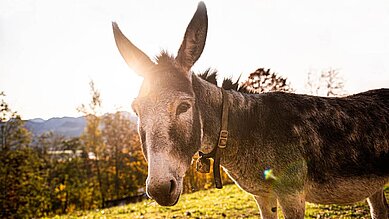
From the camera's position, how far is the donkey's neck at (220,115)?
→ 3156 millimetres

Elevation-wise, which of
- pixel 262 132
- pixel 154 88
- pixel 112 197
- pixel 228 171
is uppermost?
pixel 154 88

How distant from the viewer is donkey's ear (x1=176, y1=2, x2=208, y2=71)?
282 centimetres

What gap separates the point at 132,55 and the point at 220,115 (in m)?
1.14

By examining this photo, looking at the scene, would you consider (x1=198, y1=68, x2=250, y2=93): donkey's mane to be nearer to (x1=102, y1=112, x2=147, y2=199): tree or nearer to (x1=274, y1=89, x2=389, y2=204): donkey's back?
(x1=274, y1=89, x2=389, y2=204): donkey's back

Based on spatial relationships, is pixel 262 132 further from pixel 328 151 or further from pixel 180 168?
pixel 180 168

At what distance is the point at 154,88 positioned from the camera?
283cm

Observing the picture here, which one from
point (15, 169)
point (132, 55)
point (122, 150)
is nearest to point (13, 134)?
point (15, 169)

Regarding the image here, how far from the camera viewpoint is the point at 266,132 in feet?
10.9

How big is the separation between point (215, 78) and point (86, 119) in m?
29.3

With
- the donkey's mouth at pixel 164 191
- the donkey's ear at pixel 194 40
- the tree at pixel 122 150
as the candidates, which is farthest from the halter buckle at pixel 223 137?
the tree at pixel 122 150

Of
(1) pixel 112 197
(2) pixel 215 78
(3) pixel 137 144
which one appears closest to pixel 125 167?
(1) pixel 112 197

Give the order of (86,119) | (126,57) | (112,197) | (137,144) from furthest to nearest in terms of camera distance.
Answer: (112,197), (137,144), (86,119), (126,57)

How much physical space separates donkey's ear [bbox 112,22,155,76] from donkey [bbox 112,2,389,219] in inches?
0.4

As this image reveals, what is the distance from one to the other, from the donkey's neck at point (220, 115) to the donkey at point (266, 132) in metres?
0.01
